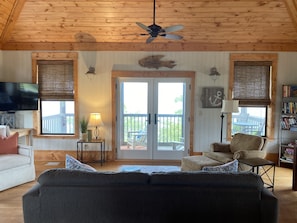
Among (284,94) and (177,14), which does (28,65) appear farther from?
(284,94)

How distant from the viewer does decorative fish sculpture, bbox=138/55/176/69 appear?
6.01 meters

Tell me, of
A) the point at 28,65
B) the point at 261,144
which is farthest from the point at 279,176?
the point at 28,65

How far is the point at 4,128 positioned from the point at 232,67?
5.00 m

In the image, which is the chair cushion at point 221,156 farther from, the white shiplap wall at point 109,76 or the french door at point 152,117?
the french door at point 152,117

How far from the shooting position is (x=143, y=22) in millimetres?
5383

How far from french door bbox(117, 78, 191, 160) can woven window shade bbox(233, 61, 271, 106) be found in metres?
1.19

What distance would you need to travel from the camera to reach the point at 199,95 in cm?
611

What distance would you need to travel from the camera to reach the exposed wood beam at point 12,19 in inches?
198

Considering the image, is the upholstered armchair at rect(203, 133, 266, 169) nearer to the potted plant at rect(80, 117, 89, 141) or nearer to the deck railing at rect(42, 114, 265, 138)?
the deck railing at rect(42, 114, 265, 138)

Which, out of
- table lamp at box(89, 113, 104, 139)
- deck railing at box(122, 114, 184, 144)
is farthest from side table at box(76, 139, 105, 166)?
deck railing at box(122, 114, 184, 144)

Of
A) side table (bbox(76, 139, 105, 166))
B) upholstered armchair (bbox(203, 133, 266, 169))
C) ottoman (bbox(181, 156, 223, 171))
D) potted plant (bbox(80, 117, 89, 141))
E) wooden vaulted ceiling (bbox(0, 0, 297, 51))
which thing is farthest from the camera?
side table (bbox(76, 139, 105, 166))

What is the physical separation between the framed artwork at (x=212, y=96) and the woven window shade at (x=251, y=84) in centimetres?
36

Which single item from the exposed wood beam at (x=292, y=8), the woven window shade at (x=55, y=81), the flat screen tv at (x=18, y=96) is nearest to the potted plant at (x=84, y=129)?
the woven window shade at (x=55, y=81)

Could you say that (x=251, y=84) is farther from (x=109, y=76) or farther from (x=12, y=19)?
(x=12, y=19)
